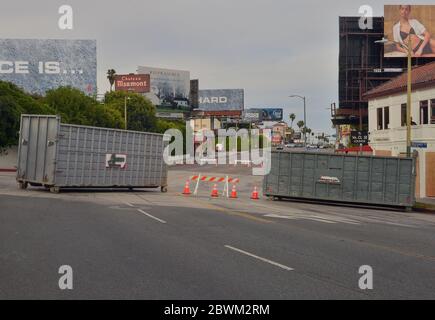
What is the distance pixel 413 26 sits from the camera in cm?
7362

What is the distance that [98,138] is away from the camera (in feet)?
96.4

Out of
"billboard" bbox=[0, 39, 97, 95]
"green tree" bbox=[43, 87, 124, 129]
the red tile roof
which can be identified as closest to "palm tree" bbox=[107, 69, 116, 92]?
"billboard" bbox=[0, 39, 97, 95]

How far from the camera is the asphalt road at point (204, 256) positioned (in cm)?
846

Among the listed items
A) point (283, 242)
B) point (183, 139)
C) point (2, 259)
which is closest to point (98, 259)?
point (2, 259)

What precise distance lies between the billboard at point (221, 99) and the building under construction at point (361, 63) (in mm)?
53973

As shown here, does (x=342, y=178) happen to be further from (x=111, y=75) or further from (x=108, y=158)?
(x=111, y=75)

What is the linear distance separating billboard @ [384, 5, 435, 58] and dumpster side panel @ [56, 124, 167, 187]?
4715 centimetres

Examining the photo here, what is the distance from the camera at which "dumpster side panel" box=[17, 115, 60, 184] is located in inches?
1058

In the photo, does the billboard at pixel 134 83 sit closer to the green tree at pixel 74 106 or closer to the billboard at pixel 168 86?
the billboard at pixel 168 86

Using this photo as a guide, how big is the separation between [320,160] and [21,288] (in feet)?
74.8

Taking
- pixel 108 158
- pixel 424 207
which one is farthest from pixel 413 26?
pixel 108 158

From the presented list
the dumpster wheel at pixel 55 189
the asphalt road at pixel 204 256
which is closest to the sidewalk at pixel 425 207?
the asphalt road at pixel 204 256
